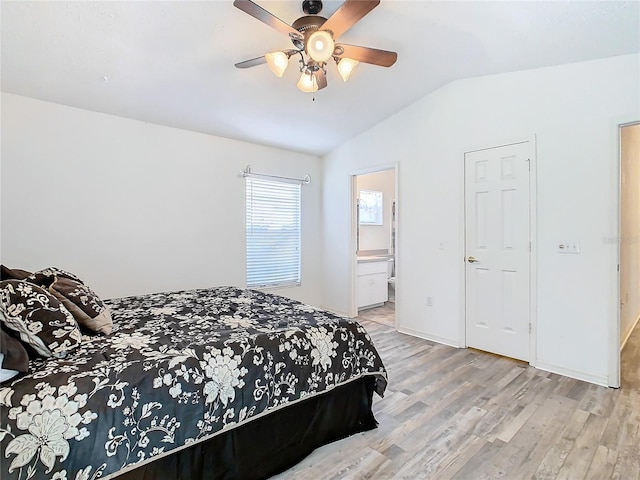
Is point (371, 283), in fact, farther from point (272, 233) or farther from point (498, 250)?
point (498, 250)

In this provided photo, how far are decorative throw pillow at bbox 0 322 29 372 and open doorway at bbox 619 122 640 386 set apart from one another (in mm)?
4167

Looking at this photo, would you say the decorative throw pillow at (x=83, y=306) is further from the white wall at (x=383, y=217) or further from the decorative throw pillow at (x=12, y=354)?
the white wall at (x=383, y=217)

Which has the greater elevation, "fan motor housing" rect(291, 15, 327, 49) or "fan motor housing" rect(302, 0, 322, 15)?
"fan motor housing" rect(302, 0, 322, 15)

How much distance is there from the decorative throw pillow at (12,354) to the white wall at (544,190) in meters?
3.45

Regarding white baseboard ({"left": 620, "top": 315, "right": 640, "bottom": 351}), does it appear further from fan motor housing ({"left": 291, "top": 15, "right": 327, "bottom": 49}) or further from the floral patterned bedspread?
fan motor housing ({"left": 291, "top": 15, "right": 327, "bottom": 49})

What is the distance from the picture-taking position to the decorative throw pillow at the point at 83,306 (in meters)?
1.73

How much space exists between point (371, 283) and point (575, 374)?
8.89 ft

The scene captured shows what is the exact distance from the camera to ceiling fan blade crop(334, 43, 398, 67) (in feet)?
7.25

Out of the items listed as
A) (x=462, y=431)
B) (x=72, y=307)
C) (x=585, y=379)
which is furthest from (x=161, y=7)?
(x=585, y=379)

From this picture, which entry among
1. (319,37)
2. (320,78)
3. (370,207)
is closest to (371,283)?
(370,207)

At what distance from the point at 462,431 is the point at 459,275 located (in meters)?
1.79

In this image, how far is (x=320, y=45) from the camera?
2031mm

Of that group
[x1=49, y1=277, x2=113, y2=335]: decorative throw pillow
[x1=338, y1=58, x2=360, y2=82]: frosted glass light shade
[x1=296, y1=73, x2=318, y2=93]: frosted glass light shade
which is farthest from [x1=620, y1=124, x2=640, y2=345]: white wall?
[x1=49, y1=277, x2=113, y2=335]: decorative throw pillow

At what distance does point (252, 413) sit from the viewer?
1592 millimetres
